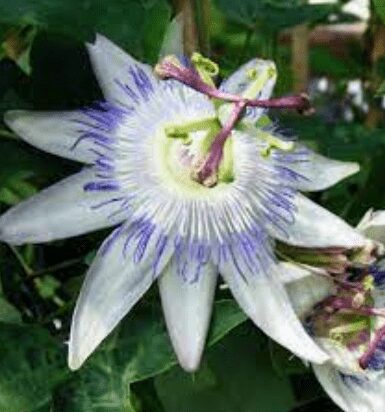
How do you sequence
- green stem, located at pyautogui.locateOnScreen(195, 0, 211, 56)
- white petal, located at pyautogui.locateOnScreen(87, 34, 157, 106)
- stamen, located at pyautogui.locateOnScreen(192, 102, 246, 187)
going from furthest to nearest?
1. green stem, located at pyautogui.locateOnScreen(195, 0, 211, 56)
2. white petal, located at pyautogui.locateOnScreen(87, 34, 157, 106)
3. stamen, located at pyautogui.locateOnScreen(192, 102, 246, 187)

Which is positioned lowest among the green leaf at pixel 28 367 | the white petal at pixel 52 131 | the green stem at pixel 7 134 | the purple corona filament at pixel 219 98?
the green leaf at pixel 28 367

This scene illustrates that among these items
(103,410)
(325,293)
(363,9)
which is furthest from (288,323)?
(363,9)

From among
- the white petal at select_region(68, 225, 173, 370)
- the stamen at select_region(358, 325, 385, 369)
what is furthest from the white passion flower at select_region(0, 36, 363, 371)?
the stamen at select_region(358, 325, 385, 369)

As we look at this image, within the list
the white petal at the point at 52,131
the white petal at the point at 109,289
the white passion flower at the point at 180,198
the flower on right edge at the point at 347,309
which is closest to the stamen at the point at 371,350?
the flower on right edge at the point at 347,309

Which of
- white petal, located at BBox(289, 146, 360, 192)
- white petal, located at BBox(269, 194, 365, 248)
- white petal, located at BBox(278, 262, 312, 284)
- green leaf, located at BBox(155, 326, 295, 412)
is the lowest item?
green leaf, located at BBox(155, 326, 295, 412)

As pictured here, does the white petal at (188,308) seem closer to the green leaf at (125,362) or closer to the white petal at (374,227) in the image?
the green leaf at (125,362)

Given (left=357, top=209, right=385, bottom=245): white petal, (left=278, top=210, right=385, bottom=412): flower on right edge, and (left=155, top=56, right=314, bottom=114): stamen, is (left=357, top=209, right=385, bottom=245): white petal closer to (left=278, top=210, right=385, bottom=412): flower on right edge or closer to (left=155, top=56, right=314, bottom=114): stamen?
(left=278, top=210, right=385, bottom=412): flower on right edge

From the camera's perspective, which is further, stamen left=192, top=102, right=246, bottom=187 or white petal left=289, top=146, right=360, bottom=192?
white petal left=289, top=146, right=360, bottom=192
